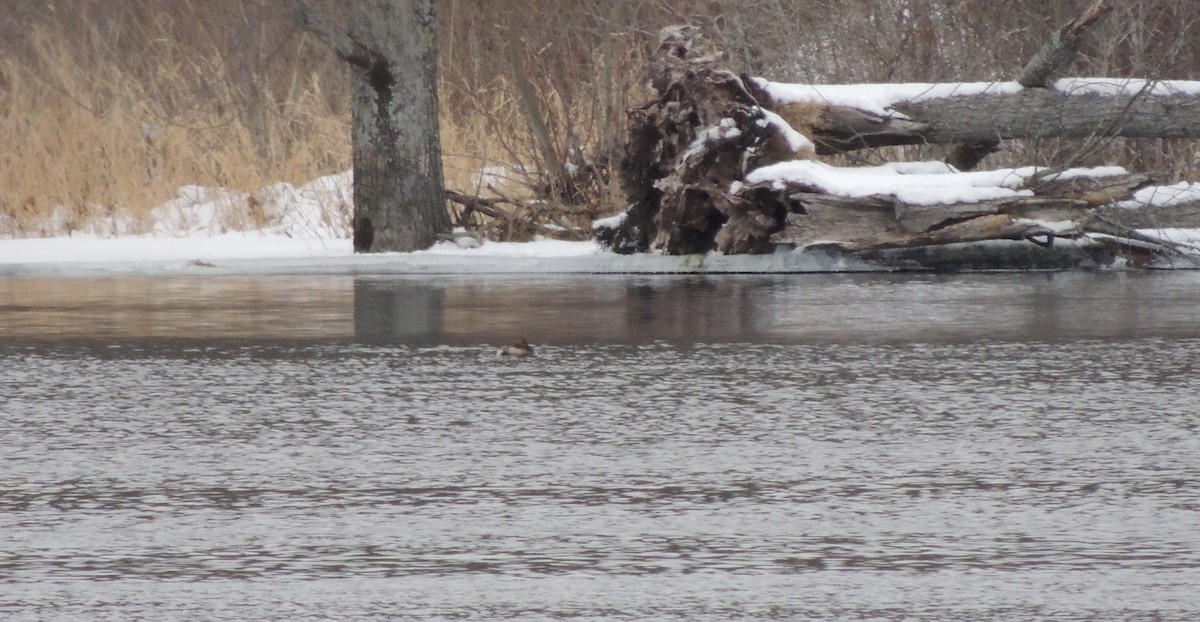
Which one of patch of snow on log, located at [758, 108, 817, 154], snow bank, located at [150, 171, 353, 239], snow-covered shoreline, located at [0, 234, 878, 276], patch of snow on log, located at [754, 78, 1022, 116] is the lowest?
snow-covered shoreline, located at [0, 234, 878, 276]

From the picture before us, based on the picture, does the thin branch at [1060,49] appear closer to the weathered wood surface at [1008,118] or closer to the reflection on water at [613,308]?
the weathered wood surface at [1008,118]

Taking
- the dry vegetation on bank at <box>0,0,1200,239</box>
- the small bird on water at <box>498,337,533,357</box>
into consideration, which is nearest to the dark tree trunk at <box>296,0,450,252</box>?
the dry vegetation on bank at <box>0,0,1200,239</box>

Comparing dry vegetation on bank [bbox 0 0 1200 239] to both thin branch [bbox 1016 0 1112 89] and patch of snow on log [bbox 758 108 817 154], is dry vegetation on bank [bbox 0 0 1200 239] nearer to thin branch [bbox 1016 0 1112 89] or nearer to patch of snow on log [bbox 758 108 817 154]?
thin branch [bbox 1016 0 1112 89]

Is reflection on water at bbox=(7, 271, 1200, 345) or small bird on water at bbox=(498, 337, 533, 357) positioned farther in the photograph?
reflection on water at bbox=(7, 271, 1200, 345)

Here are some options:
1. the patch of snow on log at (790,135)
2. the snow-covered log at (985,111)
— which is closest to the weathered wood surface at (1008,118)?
the snow-covered log at (985,111)

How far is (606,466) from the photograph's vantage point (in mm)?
5609

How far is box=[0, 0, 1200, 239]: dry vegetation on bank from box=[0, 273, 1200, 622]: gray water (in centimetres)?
718

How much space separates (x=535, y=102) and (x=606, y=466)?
11805mm

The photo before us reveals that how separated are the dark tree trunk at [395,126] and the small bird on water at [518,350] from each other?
6.82 meters

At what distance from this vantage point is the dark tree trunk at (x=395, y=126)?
14.9 m

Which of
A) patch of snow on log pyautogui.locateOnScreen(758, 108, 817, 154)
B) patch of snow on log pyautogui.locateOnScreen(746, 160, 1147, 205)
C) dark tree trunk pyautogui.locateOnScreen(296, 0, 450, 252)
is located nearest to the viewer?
patch of snow on log pyautogui.locateOnScreen(746, 160, 1147, 205)

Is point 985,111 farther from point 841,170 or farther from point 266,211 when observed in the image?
point 266,211

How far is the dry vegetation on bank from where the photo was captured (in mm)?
17047

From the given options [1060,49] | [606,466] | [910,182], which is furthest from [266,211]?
[606,466]
